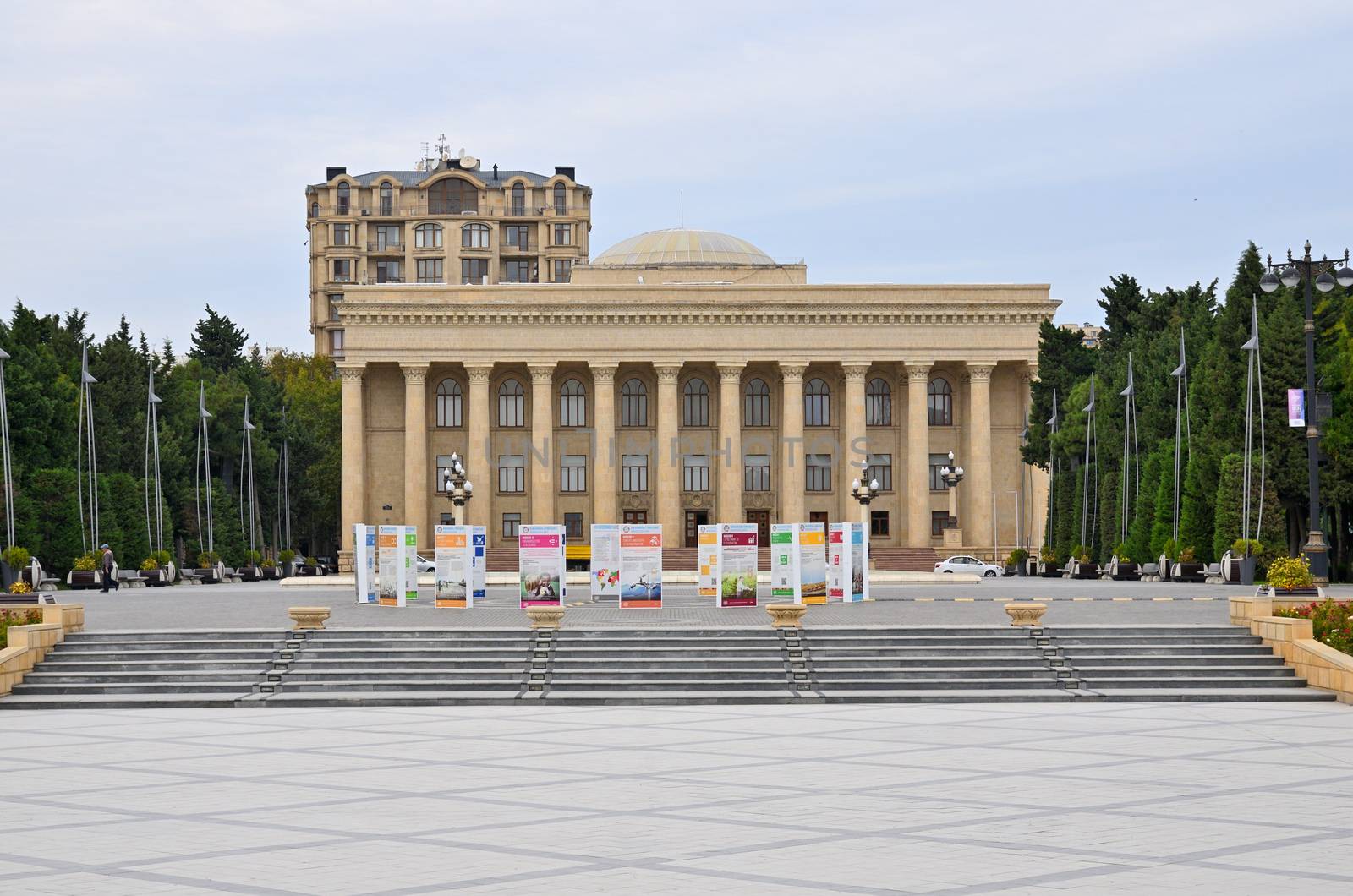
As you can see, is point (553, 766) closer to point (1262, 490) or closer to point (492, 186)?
point (1262, 490)

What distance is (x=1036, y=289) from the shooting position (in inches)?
3602

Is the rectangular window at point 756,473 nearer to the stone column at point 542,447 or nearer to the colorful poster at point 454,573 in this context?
the stone column at point 542,447

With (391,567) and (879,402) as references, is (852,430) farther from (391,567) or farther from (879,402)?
(391,567)

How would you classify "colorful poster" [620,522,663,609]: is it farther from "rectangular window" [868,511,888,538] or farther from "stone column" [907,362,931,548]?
"rectangular window" [868,511,888,538]

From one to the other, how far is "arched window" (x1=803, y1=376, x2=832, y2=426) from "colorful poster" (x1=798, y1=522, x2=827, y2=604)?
55.7 m

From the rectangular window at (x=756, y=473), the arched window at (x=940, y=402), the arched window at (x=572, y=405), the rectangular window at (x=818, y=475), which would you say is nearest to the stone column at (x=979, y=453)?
the arched window at (x=940, y=402)

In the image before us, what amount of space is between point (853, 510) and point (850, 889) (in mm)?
78165

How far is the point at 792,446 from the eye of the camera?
91.5 metres

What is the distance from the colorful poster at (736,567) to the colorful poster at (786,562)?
0.71 meters

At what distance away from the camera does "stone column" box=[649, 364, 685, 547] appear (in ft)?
297

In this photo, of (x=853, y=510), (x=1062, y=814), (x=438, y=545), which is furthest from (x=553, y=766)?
(x=853, y=510)

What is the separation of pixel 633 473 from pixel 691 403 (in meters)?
4.78

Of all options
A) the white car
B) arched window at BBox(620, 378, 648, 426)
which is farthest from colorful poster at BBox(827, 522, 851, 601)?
arched window at BBox(620, 378, 648, 426)

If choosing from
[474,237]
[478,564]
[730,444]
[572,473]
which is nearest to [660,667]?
[478,564]
